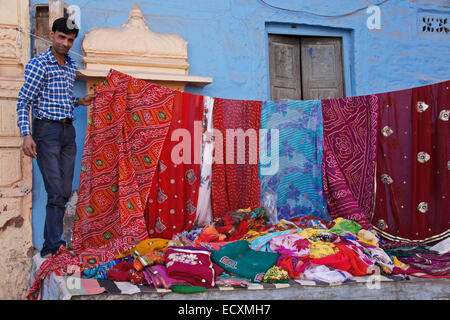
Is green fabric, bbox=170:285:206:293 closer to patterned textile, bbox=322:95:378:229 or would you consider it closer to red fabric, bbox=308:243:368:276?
red fabric, bbox=308:243:368:276

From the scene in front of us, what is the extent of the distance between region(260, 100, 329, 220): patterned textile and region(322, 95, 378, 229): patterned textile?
93 millimetres

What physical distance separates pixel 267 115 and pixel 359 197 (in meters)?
1.13

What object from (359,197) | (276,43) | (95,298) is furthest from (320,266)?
(276,43)

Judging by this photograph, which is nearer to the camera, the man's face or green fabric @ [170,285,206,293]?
green fabric @ [170,285,206,293]

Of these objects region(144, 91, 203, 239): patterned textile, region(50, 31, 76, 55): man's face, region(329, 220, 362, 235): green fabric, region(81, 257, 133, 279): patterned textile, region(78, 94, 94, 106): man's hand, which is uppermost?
region(50, 31, 76, 55): man's face

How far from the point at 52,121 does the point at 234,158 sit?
1.59m

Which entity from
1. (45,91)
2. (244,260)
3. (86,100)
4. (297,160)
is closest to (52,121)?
(45,91)

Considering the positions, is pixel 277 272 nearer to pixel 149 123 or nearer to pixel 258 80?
pixel 149 123

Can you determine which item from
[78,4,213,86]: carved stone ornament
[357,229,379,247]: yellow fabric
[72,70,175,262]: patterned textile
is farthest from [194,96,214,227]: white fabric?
[357,229,379,247]: yellow fabric

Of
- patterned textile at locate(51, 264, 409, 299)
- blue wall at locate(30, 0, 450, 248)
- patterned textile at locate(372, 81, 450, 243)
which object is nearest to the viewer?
patterned textile at locate(51, 264, 409, 299)

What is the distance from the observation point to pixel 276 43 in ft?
17.3

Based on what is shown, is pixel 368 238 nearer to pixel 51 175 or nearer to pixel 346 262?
pixel 346 262

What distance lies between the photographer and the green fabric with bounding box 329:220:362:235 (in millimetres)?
3914

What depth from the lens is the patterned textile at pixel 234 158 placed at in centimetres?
425
